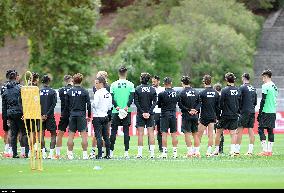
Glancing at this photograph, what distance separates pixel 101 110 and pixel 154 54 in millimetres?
41381

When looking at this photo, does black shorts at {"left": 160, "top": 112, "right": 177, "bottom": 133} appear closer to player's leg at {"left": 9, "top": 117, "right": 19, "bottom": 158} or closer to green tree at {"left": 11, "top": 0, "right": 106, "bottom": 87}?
player's leg at {"left": 9, "top": 117, "right": 19, "bottom": 158}

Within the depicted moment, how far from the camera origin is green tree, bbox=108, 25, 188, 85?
72.1 metres

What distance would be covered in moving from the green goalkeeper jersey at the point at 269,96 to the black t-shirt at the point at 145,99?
3.04m

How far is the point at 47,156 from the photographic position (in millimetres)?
34969

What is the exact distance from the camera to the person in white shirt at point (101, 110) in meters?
33.2

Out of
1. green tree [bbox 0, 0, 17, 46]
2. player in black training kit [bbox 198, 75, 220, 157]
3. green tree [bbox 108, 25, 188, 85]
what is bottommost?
player in black training kit [bbox 198, 75, 220, 157]

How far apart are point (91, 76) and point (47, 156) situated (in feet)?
118

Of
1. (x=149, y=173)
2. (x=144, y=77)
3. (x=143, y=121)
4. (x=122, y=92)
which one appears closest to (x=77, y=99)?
(x=122, y=92)

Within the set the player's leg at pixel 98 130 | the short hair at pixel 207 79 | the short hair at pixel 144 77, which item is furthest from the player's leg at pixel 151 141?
the short hair at pixel 207 79

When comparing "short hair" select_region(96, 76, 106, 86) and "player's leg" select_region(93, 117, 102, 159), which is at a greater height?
"short hair" select_region(96, 76, 106, 86)

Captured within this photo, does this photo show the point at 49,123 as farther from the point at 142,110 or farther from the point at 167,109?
the point at 167,109

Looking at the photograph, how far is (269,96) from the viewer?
114 ft

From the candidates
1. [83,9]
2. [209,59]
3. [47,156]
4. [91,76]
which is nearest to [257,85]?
[209,59]

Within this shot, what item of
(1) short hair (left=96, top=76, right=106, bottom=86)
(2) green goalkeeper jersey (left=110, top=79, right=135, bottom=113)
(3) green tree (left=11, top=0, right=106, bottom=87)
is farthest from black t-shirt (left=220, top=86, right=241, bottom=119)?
(3) green tree (left=11, top=0, right=106, bottom=87)
